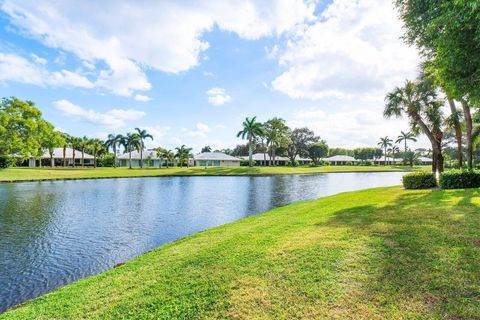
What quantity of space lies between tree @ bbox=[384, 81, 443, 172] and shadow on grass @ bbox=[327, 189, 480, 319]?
14.2 m

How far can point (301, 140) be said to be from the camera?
109500 millimetres

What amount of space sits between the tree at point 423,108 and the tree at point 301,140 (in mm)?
84588

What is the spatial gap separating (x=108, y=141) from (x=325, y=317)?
93.1 meters

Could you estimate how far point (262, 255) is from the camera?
7.13 meters

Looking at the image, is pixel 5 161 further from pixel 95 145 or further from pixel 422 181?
pixel 422 181

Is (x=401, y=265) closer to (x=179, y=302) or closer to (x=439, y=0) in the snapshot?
(x=179, y=302)

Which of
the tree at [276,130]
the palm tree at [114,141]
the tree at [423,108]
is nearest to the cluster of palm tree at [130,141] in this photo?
the palm tree at [114,141]

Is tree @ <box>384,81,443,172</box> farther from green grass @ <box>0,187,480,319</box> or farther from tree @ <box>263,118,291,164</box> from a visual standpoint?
tree @ <box>263,118,291,164</box>

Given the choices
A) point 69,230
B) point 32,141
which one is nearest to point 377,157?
point 32,141

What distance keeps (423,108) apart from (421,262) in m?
21.1

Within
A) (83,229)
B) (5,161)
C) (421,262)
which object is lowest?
(83,229)

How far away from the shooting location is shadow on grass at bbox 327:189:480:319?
4.50 metres

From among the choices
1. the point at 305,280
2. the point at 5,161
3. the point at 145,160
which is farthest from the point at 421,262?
the point at 145,160

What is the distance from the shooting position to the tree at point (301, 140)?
109 metres
